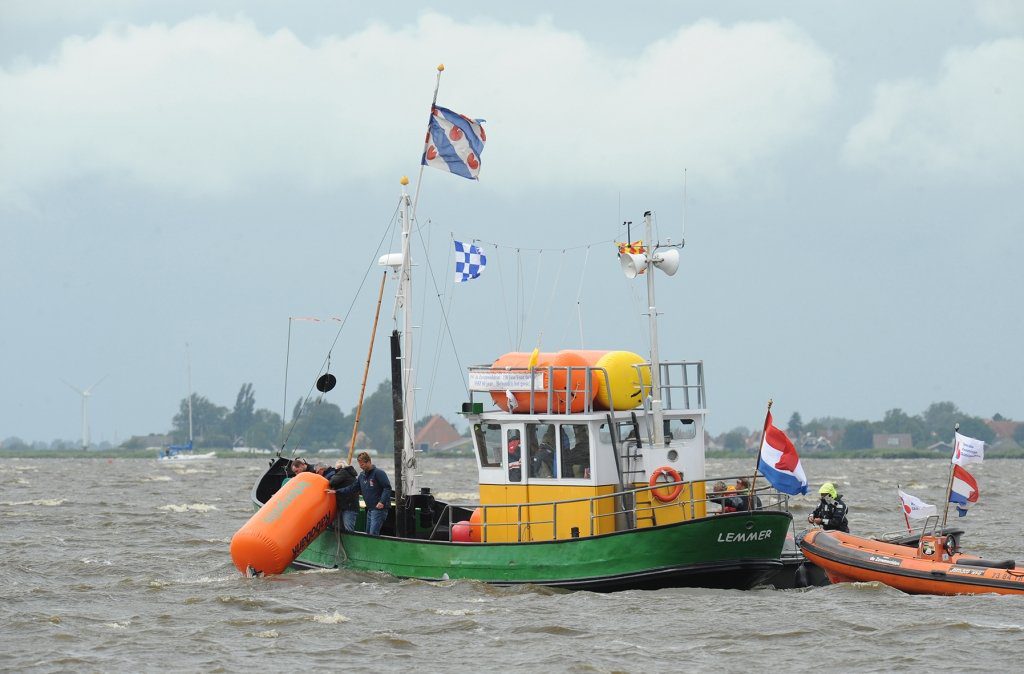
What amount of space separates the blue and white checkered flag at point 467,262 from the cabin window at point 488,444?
3.13m

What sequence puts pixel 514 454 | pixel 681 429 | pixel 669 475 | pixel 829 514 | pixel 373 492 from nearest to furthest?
pixel 669 475 < pixel 681 429 < pixel 514 454 < pixel 829 514 < pixel 373 492

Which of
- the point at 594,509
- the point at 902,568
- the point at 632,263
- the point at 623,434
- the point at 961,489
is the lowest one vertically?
the point at 902,568

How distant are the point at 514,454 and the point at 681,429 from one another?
2.74m

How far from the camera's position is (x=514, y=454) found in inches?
877

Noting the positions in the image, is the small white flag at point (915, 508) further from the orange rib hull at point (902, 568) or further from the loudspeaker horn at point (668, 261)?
the loudspeaker horn at point (668, 261)

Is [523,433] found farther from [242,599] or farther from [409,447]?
[242,599]

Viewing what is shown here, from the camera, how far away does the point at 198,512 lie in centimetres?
4462

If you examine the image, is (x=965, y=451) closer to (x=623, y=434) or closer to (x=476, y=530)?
(x=623, y=434)

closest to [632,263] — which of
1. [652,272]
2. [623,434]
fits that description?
[652,272]

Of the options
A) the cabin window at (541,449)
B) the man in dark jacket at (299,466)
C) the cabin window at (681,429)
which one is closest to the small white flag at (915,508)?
the cabin window at (681,429)

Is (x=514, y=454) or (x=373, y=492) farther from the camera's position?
(x=373, y=492)

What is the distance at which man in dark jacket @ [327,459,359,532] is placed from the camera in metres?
23.1

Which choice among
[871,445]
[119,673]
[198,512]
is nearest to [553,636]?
[119,673]

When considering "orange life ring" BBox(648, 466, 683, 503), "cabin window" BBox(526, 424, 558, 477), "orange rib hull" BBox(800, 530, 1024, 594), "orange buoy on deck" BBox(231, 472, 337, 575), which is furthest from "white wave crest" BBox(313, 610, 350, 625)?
"orange rib hull" BBox(800, 530, 1024, 594)
